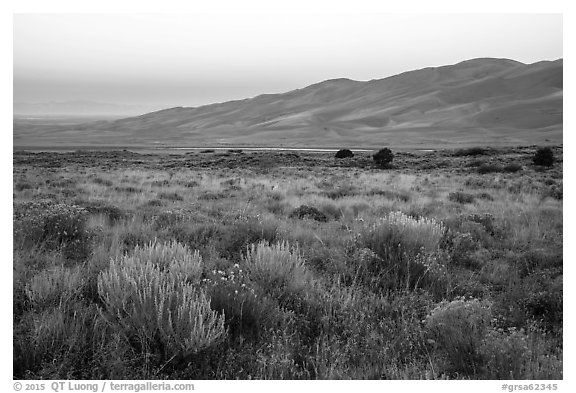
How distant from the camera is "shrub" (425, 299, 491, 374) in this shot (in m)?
3.29

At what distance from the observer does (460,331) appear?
11.3 feet

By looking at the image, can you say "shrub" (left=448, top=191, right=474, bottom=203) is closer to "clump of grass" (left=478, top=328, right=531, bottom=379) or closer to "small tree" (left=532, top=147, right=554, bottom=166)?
"clump of grass" (left=478, top=328, right=531, bottom=379)

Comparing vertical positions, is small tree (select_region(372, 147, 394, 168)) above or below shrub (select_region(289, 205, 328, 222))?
above

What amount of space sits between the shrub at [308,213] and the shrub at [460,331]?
498 centimetres

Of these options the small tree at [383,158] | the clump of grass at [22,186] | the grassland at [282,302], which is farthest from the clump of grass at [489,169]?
the clump of grass at [22,186]

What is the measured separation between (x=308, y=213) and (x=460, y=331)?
587cm

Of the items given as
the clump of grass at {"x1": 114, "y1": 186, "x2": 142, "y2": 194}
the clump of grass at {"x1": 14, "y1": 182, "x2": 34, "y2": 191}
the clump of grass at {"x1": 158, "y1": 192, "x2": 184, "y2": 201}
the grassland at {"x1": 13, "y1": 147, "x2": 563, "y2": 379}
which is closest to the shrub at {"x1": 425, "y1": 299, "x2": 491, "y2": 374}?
the grassland at {"x1": 13, "y1": 147, "x2": 563, "y2": 379}

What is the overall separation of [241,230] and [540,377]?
4.54m

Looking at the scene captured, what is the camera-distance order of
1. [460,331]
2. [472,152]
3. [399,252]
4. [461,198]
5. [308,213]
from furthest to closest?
[472,152], [461,198], [308,213], [399,252], [460,331]

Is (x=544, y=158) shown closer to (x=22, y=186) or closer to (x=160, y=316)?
(x=22, y=186)

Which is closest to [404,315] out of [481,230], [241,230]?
[241,230]

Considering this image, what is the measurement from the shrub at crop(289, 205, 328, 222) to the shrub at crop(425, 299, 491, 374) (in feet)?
16.3

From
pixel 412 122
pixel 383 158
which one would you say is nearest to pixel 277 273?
pixel 383 158

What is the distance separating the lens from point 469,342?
11.1 ft
